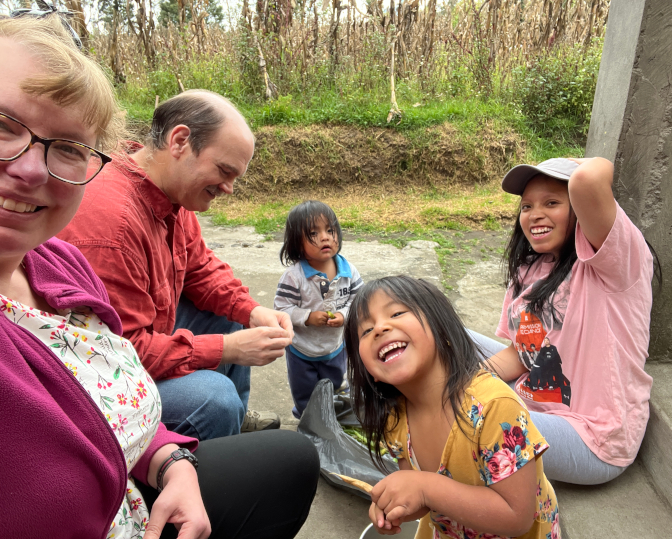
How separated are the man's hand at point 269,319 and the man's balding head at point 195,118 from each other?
0.74 meters

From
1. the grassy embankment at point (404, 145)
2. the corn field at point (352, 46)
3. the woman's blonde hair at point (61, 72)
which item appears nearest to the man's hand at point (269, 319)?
the woman's blonde hair at point (61, 72)

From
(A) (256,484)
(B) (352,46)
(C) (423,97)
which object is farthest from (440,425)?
(B) (352,46)

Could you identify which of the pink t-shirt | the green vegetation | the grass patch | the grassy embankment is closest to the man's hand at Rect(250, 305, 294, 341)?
the pink t-shirt

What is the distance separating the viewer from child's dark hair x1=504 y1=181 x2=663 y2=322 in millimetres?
1798

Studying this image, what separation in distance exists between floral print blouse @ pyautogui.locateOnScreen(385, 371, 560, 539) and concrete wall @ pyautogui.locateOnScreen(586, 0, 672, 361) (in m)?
1.08

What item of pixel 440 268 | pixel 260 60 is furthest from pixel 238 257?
pixel 260 60

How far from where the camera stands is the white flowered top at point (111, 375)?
1031 mm

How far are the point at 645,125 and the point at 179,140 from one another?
1776 mm

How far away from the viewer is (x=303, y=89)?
832cm

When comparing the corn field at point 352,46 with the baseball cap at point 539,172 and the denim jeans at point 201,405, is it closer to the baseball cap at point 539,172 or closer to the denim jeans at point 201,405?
the baseball cap at point 539,172

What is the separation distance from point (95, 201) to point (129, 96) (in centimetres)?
781

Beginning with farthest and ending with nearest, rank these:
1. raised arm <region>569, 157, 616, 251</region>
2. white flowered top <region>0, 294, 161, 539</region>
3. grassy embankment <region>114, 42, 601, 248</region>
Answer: grassy embankment <region>114, 42, 601, 248</region> < raised arm <region>569, 157, 616, 251</region> < white flowered top <region>0, 294, 161, 539</region>

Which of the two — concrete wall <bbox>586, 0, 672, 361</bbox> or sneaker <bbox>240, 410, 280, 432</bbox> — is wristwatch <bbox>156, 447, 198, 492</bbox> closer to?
sneaker <bbox>240, 410, 280, 432</bbox>

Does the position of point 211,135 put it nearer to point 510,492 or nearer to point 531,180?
point 531,180
